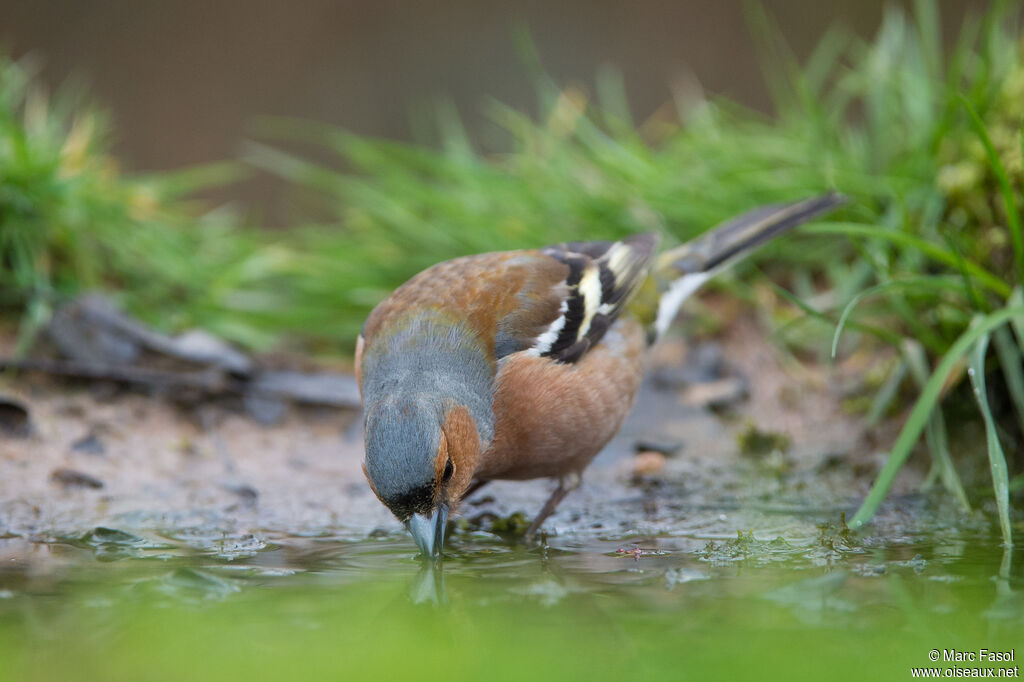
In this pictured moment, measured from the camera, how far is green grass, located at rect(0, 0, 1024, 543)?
15.0 ft

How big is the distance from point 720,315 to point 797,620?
3.42 m

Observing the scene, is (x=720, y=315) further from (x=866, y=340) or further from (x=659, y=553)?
(x=659, y=553)

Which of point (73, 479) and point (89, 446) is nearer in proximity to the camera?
point (73, 479)

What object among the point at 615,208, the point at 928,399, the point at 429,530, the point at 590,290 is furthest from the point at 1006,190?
the point at 615,208

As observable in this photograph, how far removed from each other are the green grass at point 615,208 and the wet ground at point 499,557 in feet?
1.95

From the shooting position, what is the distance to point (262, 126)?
39.9ft

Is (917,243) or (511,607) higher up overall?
(917,243)

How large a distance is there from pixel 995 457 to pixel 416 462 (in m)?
1.84

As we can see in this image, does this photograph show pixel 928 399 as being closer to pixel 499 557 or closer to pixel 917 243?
pixel 917 243

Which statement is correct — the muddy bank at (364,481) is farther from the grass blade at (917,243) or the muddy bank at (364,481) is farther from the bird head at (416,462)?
the grass blade at (917,243)

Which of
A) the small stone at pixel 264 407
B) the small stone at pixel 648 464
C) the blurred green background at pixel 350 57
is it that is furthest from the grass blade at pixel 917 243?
the blurred green background at pixel 350 57

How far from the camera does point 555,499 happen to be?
13.0ft

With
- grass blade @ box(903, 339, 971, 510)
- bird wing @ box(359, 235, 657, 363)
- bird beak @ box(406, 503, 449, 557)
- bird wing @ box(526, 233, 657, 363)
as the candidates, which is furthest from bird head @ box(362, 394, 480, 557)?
grass blade @ box(903, 339, 971, 510)

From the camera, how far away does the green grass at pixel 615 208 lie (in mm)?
4570
